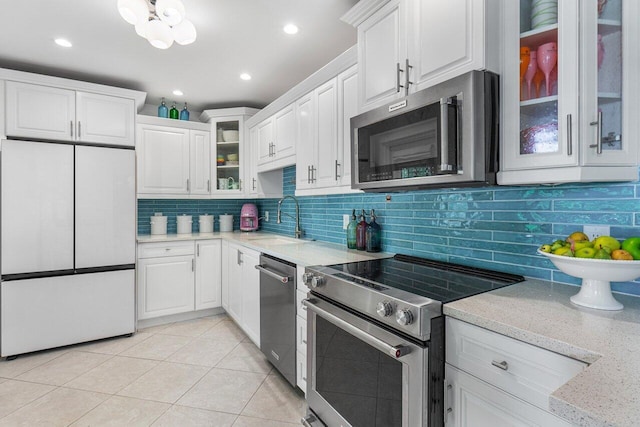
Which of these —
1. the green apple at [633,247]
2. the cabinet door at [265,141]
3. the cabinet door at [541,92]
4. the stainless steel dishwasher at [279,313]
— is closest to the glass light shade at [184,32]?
the cabinet door at [265,141]

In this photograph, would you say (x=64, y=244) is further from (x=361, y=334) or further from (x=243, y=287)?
(x=361, y=334)

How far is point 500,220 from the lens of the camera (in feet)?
5.10

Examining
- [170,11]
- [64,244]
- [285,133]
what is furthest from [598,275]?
[64,244]

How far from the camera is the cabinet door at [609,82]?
1062 millimetres

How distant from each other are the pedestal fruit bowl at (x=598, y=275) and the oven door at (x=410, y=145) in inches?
20.3

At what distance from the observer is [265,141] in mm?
3482

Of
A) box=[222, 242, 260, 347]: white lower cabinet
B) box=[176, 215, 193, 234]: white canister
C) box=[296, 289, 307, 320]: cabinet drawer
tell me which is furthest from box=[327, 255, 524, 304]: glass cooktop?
box=[176, 215, 193, 234]: white canister

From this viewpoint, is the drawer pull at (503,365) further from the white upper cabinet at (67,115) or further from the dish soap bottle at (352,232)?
the white upper cabinet at (67,115)

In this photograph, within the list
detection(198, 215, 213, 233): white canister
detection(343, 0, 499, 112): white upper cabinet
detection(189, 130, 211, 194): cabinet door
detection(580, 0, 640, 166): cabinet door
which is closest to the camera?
detection(580, 0, 640, 166): cabinet door

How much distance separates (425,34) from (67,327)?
11.7 ft

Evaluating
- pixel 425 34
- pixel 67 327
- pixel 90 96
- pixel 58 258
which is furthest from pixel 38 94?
pixel 425 34

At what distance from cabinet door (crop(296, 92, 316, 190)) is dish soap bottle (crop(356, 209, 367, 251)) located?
0.52 meters

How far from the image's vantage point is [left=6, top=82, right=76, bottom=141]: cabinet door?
268cm

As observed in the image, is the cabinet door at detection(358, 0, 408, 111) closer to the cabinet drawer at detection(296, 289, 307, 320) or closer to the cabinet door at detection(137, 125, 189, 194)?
the cabinet drawer at detection(296, 289, 307, 320)
